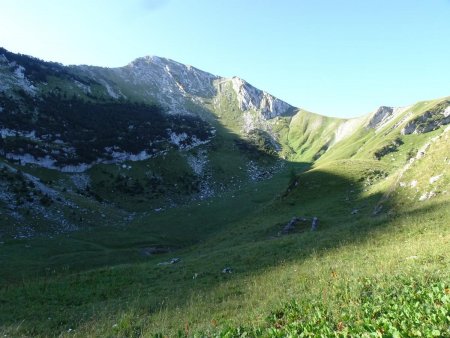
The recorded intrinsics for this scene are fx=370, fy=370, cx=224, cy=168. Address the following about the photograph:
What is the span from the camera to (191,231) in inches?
2810

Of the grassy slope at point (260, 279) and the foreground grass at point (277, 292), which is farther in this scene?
the grassy slope at point (260, 279)

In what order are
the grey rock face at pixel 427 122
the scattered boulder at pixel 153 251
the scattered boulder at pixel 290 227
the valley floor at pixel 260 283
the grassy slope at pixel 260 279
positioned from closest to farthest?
the valley floor at pixel 260 283 → the grassy slope at pixel 260 279 → the scattered boulder at pixel 290 227 → the scattered boulder at pixel 153 251 → the grey rock face at pixel 427 122

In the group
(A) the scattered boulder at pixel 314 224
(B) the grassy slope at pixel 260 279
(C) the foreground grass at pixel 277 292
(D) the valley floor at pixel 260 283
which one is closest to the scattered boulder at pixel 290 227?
(D) the valley floor at pixel 260 283

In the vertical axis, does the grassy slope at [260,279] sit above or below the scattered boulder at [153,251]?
above

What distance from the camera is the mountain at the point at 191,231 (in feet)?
50.1

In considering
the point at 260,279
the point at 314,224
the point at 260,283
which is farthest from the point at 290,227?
the point at 260,283

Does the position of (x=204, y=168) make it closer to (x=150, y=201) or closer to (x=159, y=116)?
(x=150, y=201)

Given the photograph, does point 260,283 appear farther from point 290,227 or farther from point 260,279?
point 290,227

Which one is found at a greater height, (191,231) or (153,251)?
(153,251)

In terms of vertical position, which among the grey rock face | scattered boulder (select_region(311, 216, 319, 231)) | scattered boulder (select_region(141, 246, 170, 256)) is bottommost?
scattered boulder (select_region(141, 246, 170, 256))

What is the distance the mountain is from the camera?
15.3 m

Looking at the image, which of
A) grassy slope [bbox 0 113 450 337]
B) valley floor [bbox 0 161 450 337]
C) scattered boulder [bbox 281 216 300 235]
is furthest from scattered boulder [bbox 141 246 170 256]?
scattered boulder [bbox 281 216 300 235]

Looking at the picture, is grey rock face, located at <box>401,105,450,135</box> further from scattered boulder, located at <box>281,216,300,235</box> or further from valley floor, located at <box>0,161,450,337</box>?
scattered boulder, located at <box>281,216,300,235</box>

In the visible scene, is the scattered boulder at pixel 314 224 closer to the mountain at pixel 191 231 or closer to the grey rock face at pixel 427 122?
the mountain at pixel 191 231
